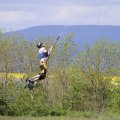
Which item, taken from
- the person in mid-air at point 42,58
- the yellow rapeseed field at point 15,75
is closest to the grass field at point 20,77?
the yellow rapeseed field at point 15,75

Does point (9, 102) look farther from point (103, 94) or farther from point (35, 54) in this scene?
point (103, 94)

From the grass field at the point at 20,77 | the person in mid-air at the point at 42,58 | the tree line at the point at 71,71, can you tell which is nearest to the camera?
the person in mid-air at the point at 42,58

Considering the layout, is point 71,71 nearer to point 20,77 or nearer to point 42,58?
point 20,77

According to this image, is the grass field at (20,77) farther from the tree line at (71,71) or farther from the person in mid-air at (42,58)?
the person in mid-air at (42,58)

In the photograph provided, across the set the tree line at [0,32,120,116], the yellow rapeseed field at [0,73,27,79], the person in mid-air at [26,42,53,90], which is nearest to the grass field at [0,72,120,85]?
the yellow rapeseed field at [0,73,27,79]

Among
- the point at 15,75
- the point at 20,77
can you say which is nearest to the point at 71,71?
the point at 20,77

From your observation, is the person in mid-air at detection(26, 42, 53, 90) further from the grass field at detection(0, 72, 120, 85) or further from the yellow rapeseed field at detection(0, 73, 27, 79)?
the grass field at detection(0, 72, 120, 85)

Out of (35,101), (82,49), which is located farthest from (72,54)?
(35,101)

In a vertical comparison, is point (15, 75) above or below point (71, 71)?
below

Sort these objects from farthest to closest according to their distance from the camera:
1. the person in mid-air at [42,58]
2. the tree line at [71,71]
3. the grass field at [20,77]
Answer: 1. the grass field at [20,77]
2. the tree line at [71,71]
3. the person in mid-air at [42,58]

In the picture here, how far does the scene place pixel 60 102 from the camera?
35156 mm

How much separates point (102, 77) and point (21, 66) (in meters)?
6.37

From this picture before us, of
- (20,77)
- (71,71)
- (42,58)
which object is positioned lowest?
(20,77)

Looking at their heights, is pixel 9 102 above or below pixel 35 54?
below
